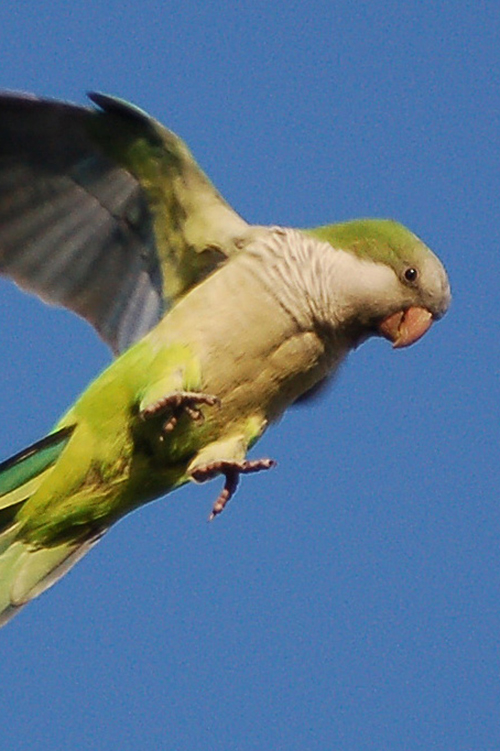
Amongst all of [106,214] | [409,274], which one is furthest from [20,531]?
[409,274]

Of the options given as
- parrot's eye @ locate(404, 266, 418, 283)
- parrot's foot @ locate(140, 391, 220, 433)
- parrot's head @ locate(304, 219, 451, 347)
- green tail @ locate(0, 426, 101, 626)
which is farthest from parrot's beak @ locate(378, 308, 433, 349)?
green tail @ locate(0, 426, 101, 626)

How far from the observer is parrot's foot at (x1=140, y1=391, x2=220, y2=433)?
5328 mm

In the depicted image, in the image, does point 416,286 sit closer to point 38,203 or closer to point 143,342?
point 143,342

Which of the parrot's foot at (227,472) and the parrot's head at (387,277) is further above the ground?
the parrot's head at (387,277)

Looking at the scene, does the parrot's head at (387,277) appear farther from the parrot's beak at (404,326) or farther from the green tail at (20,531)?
the green tail at (20,531)

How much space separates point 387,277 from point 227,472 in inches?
38.8

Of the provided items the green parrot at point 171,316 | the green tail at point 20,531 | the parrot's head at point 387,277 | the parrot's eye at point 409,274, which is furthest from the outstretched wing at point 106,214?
the green tail at point 20,531

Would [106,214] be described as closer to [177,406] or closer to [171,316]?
[171,316]

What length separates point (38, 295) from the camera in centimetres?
631

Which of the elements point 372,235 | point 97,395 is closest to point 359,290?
point 372,235

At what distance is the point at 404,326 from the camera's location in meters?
5.83

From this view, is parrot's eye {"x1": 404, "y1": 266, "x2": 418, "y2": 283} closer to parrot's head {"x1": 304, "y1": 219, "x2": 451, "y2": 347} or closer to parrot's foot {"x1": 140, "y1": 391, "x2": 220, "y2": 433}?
parrot's head {"x1": 304, "y1": 219, "x2": 451, "y2": 347}

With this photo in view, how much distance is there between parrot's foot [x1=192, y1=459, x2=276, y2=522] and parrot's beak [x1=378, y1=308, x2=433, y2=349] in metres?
0.80

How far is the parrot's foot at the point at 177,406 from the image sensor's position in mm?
5328
